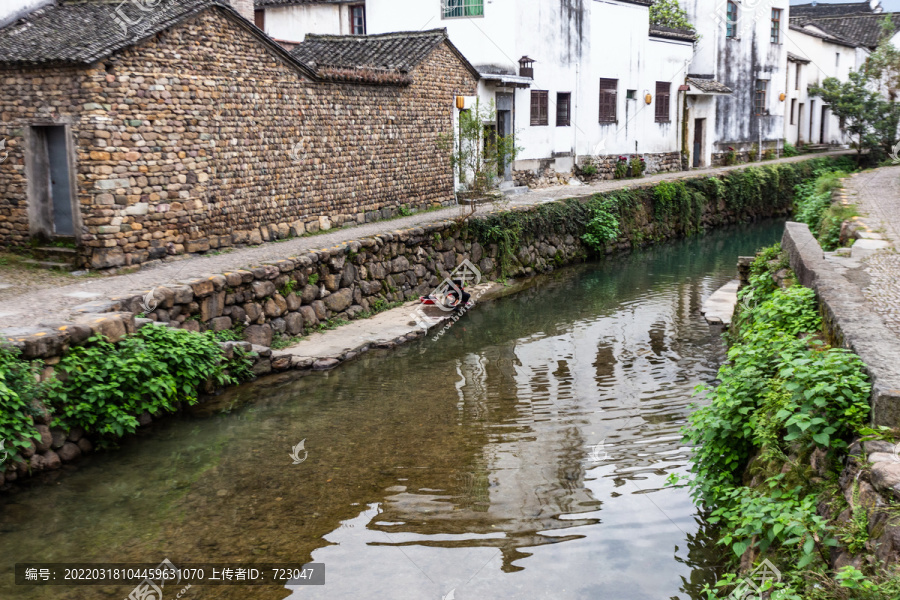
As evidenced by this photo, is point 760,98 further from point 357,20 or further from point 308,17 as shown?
point 308,17

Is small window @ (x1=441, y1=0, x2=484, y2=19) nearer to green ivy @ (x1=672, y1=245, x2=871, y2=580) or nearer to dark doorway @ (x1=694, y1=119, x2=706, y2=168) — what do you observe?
dark doorway @ (x1=694, y1=119, x2=706, y2=168)

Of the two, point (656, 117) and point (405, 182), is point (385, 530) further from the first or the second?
point (656, 117)

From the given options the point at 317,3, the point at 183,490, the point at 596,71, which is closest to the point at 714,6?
the point at 596,71

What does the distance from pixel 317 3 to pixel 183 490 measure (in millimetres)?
18896

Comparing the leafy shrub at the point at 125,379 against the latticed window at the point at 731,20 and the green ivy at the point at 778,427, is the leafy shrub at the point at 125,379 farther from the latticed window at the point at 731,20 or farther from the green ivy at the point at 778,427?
the latticed window at the point at 731,20

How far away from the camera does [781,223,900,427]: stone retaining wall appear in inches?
172

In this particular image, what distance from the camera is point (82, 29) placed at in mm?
11344

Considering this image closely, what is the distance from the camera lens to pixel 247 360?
9992mm

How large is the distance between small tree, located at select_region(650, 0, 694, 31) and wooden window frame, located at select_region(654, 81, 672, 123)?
337 cm

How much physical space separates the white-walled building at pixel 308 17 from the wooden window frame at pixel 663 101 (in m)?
10.5

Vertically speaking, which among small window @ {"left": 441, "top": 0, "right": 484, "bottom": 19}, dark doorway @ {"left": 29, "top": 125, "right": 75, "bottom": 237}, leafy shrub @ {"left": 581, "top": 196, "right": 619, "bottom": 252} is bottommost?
leafy shrub @ {"left": 581, "top": 196, "right": 619, "bottom": 252}

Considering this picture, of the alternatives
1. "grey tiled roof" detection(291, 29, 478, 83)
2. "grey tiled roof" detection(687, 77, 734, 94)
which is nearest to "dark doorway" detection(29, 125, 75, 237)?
"grey tiled roof" detection(291, 29, 478, 83)

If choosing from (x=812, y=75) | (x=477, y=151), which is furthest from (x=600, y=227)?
(x=812, y=75)

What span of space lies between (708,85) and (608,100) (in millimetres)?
5621
